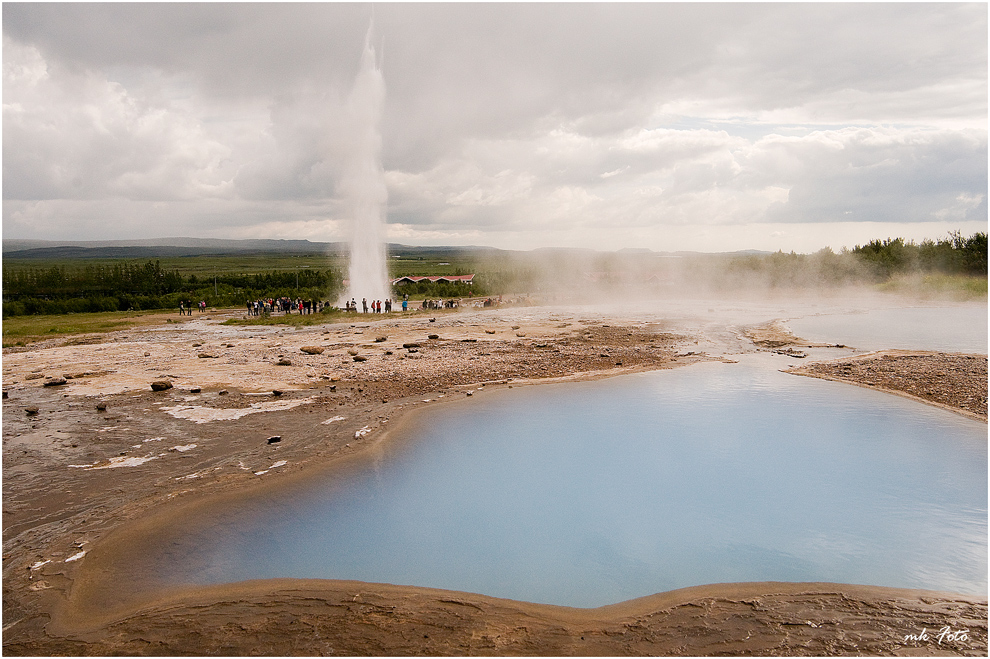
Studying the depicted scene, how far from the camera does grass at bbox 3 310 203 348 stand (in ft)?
74.4

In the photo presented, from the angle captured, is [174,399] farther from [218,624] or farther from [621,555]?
[621,555]

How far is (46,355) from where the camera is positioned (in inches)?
663

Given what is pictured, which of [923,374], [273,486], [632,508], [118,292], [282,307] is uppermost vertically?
[118,292]

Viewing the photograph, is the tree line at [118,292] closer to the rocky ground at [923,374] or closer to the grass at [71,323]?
the grass at [71,323]

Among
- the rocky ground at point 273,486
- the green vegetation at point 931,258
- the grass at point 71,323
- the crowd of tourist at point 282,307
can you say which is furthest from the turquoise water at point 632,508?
the green vegetation at point 931,258

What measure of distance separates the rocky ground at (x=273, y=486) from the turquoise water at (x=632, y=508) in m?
0.42

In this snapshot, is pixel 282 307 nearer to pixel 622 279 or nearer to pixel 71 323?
pixel 71 323

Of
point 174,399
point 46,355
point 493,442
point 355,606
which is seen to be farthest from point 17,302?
point 355,606

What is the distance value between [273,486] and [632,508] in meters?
4.14

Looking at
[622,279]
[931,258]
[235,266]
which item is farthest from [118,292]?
[235,266]

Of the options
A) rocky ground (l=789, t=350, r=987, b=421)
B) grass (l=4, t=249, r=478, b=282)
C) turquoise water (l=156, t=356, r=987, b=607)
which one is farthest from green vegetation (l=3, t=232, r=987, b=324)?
turquoise water (l=156, t=356, r=987, b=607)

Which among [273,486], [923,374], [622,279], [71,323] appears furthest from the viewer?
[622,279]

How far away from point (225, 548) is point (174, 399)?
20.7 feet

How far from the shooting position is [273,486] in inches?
271
